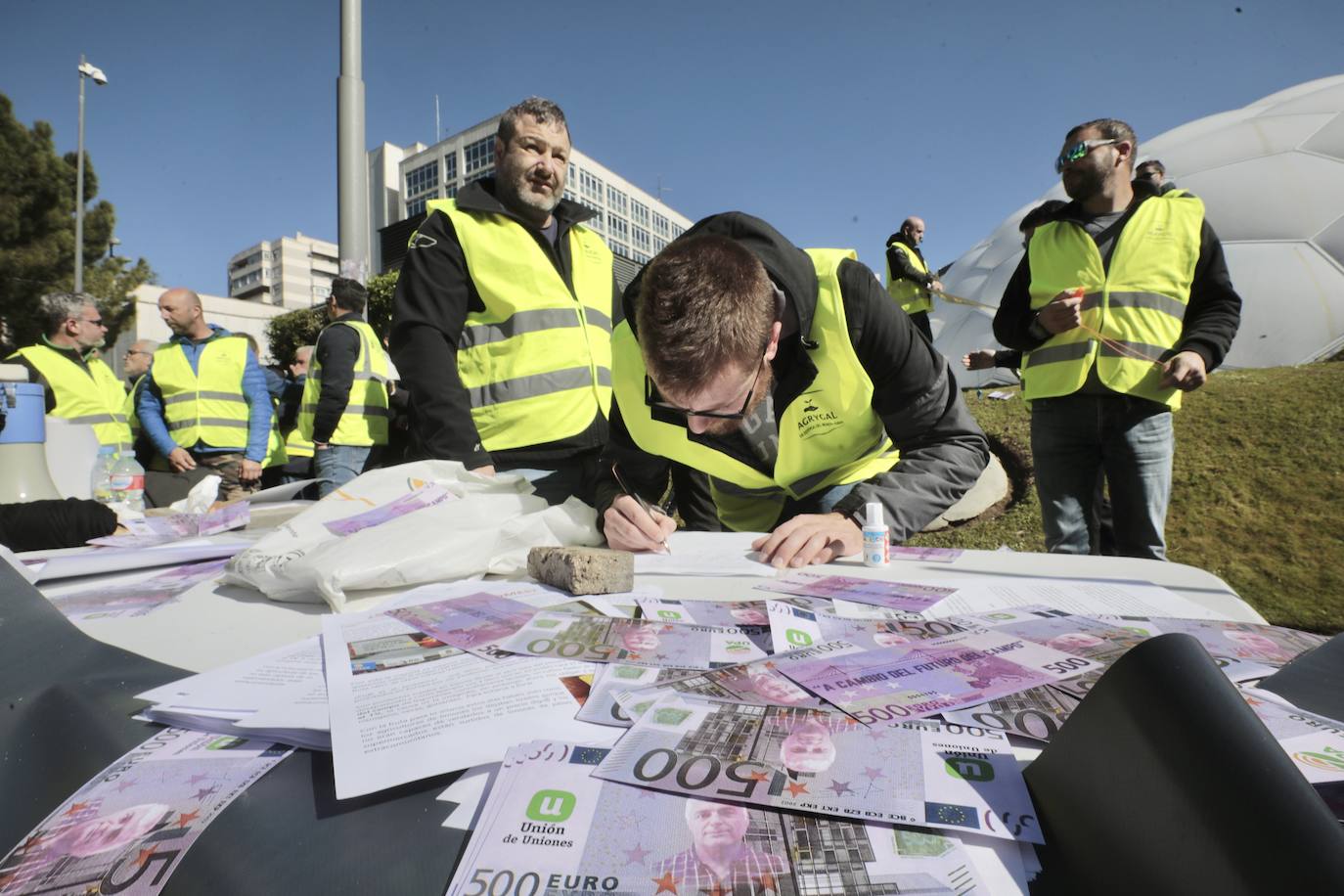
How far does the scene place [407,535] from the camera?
47.8 inches

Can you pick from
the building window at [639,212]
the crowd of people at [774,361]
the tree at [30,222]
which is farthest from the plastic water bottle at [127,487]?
the building window at [639,212]

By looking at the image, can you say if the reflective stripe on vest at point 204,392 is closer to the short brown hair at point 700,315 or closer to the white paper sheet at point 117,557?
the white paper sheet at point 117,557

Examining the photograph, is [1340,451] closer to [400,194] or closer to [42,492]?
[42,492]

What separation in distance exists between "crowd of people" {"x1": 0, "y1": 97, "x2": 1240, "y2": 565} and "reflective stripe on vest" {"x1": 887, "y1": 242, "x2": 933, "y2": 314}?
2767 mm

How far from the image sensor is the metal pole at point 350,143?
3.75m

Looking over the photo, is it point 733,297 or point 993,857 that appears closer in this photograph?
point 993,857

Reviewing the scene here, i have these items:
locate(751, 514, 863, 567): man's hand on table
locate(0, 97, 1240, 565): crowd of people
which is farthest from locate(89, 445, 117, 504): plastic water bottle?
locate(751, 514, 863, 567): man's hand on table

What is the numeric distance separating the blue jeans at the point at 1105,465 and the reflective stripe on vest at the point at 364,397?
3365 millimetres

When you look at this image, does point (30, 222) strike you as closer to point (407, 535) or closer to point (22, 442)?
point (22, 442)

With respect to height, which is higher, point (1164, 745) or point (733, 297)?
point (733, 297)

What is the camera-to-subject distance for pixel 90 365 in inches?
162

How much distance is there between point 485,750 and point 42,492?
6.36 ft

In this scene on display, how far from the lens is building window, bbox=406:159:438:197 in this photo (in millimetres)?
48306

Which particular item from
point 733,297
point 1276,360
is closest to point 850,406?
point 733,297
